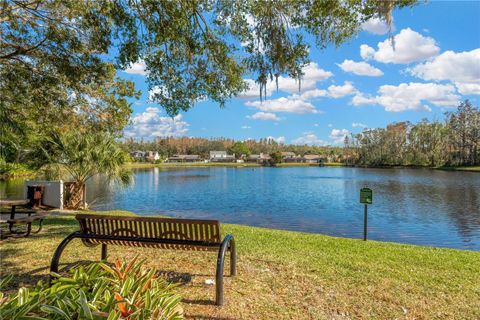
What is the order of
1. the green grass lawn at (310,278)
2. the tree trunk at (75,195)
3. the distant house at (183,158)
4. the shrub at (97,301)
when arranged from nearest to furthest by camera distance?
the shrub at (97,301)
the green grass lawn at (310,278)
the tree trunk at (75,195)
the distant house at (183,158)

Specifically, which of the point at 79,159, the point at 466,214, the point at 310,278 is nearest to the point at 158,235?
the point at 310,278

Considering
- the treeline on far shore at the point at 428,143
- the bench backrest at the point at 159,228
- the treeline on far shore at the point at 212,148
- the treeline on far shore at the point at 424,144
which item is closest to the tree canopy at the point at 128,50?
the bench backrest at the point at 159,228

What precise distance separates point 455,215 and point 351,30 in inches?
514

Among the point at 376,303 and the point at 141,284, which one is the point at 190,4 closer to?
the point at 141,284

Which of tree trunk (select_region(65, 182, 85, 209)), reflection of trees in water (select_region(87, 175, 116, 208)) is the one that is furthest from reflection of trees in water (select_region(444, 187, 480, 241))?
tree trunk (select_region(65, 182, 85, 209))

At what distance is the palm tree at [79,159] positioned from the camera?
445 inches

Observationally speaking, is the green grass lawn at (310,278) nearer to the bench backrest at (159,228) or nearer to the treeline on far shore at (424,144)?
the bench backrest at (159,228)

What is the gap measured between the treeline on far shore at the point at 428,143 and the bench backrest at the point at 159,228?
245ft

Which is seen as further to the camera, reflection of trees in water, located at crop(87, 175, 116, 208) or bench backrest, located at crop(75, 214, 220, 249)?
reflection of trees in water, located at crop(87, 175, 116, 208)

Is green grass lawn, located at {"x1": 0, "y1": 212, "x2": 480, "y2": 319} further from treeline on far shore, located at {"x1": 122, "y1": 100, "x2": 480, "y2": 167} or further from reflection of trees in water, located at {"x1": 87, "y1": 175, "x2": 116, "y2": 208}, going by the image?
treeline on far shore, located at {"x1": 122, "y1": 100, "x2": 480, "y2": 167}

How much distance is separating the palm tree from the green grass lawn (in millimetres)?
5579

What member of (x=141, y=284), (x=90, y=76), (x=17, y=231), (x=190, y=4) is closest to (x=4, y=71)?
(x=90, y=76)

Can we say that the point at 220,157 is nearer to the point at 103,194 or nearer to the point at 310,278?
the point at 103,194

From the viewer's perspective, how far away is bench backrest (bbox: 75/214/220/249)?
11.7ft
